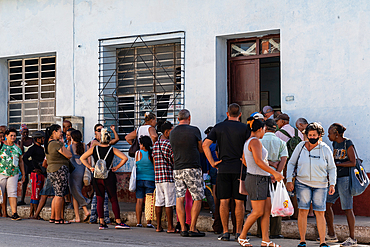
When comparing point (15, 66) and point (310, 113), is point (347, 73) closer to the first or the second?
point (310, 113)

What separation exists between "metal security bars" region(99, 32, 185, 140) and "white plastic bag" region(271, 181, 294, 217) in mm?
4440

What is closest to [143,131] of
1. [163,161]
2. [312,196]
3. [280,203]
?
[163,161]

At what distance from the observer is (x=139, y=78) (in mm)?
11344

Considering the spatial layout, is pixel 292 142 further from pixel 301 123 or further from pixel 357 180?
pixel 357 180

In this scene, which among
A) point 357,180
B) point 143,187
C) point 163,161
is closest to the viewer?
point 357,180

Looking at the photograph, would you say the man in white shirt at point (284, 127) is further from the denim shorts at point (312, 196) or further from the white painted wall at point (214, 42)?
the denim shorts at point (312, 196)

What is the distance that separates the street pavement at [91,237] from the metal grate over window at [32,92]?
4240 millimetres

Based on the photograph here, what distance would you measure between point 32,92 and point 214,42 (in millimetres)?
5249

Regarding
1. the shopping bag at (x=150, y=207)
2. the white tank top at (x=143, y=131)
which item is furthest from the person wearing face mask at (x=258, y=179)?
the white tank top at (x=143, y=131)

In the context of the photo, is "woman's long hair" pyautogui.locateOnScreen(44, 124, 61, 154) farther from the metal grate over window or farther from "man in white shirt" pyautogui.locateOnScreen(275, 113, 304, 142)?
"man in white shirt" pyautogui.locateOnScreen(275, 113, 304, 142)

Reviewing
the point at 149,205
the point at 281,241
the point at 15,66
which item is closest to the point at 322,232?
the point at 281,241

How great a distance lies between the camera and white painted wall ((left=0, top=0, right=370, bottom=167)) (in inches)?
350

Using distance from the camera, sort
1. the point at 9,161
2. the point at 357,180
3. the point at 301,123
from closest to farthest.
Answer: the point at 357,180 → the point at 301,123 → the point at 9,161

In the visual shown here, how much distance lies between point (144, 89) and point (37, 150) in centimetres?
286
